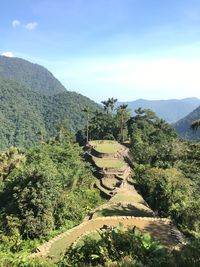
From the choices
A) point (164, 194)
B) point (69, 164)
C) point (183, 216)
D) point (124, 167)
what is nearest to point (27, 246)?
point (183, 216)

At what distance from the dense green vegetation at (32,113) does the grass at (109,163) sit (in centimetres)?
6757

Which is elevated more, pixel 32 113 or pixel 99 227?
pixel 32 113

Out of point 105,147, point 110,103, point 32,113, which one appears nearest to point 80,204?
point 105,147

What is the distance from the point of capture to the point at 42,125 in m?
134

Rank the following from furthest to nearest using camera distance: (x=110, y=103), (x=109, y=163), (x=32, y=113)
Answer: (x=32, y=113)
(x=110, y=103)
(x=109, y=163)

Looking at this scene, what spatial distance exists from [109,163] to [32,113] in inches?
4190

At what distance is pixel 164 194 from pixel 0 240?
11838mm

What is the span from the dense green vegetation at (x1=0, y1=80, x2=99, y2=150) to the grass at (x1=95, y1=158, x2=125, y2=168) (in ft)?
222

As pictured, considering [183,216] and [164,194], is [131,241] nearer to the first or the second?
[183,216]

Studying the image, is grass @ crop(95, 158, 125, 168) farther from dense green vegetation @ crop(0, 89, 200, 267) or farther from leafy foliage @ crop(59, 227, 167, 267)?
leafy foliage @ crop(59, 227, 167, 267)

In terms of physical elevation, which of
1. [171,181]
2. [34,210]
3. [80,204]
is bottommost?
[80,204]

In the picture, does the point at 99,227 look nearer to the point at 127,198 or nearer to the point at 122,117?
the point at 127,198

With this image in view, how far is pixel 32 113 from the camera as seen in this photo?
460 feet

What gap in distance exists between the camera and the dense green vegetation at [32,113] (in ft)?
385
